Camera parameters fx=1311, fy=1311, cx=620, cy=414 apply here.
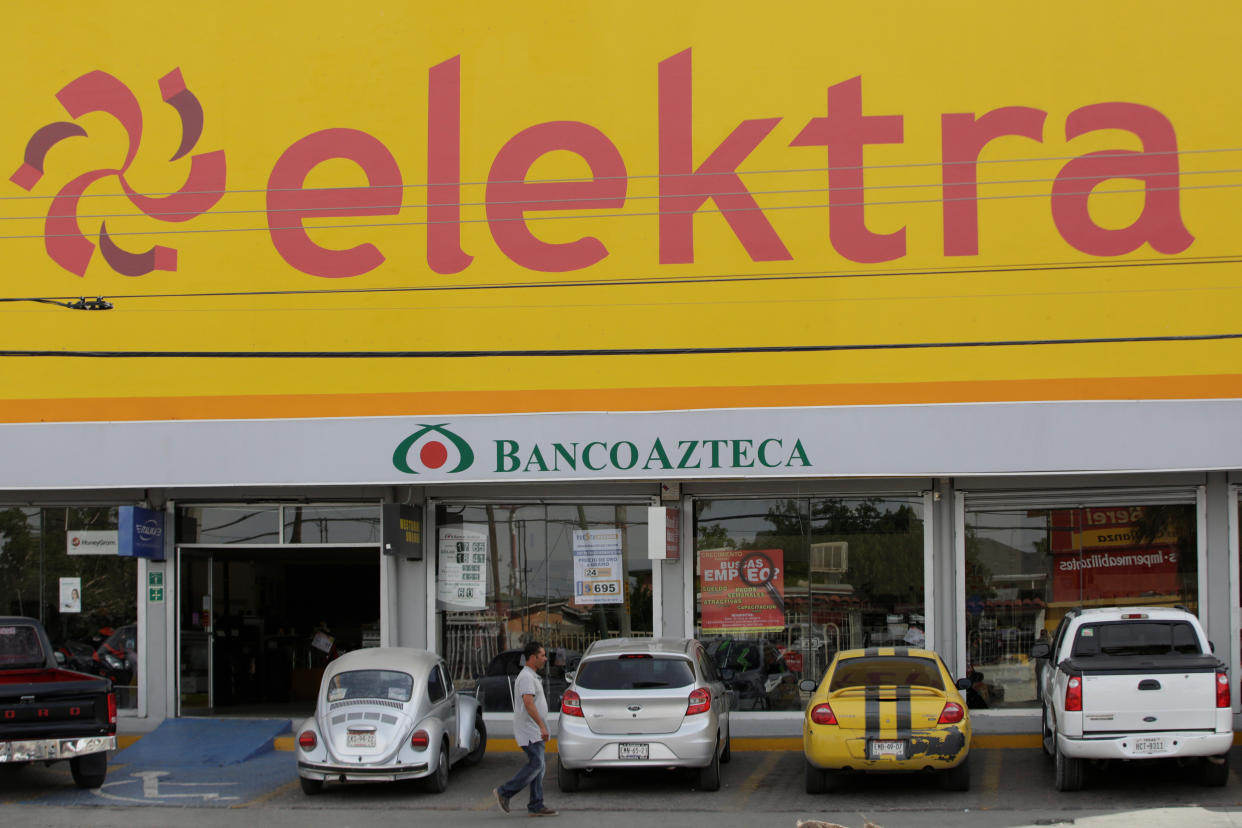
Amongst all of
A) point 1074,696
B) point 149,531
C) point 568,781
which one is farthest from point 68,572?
point 1074,696

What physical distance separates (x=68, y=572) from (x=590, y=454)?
8.25 m

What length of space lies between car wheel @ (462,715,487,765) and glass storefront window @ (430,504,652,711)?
6.69ft

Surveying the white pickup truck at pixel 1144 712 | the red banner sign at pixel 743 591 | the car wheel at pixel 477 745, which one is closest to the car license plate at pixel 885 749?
the white pickup truck at pixel 1144 712

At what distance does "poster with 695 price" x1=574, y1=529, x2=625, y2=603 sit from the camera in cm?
1866

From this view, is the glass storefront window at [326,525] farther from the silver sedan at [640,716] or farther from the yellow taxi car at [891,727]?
the yellow taxi car at [891,727]

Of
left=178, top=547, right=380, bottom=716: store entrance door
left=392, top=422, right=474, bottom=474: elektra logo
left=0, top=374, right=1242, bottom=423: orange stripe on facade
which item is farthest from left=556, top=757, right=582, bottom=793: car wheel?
left=178, top=547, right=380, bottom=716: store entrance door

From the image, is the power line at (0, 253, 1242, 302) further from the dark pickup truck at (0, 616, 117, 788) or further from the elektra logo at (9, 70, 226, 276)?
the dark pickup truck at (0, 616, 117, 788)

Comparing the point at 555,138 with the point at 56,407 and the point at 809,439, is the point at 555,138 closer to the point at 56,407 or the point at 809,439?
the point at 809,439

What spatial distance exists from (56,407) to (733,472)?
33.0 feet

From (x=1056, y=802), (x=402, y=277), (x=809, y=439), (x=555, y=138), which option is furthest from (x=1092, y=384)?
(x=402, y=277)

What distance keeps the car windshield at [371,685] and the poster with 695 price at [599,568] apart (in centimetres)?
438

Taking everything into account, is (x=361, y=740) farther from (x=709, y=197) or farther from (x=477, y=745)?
(x=709, y=197)

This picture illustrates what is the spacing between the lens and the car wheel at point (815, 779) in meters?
13.8

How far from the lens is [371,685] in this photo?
14.7 m
